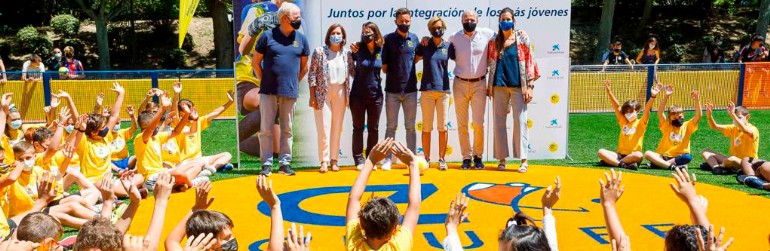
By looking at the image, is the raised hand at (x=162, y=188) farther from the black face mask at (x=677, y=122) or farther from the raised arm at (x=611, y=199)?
the black face mask at (x=677, y=122)

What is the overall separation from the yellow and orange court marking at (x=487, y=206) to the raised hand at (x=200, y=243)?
8.01 feet

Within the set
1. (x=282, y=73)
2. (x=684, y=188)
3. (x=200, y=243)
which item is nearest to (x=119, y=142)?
(x=282, y=73)

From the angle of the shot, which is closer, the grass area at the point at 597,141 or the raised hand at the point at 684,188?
the raised hand at the point at 684,188

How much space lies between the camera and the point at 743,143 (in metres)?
9.43

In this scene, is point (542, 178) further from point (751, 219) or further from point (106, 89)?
point (106, 89)

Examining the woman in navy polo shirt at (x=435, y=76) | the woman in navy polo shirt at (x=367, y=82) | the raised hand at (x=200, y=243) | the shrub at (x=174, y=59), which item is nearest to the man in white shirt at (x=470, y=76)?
the woman in navy polo shirt at (x=435, y=76)

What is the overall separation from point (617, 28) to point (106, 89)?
25840mm

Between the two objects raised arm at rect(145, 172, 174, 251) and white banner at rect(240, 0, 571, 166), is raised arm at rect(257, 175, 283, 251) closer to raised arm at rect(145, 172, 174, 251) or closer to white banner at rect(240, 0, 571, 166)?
raised arm at rect(145, 172, 174, 251)

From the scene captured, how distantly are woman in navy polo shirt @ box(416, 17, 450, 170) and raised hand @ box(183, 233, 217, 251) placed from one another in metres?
5.96

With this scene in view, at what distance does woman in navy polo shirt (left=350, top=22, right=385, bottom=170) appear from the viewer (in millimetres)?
9492

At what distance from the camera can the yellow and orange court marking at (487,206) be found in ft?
21.5

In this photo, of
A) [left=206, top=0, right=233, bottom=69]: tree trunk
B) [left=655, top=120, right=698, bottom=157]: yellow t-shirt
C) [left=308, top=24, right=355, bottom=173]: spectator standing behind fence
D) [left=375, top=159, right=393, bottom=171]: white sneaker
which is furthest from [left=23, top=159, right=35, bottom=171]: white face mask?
[left=206, top=0, right=233, bottom=69]: tree trunk

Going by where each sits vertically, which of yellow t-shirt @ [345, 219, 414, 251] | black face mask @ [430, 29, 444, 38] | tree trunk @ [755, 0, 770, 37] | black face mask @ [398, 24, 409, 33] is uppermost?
tree trunk @ [755, 0, 770, 37]

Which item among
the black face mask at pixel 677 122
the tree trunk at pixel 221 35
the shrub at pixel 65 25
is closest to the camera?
the black face mask at pixel 677 122
